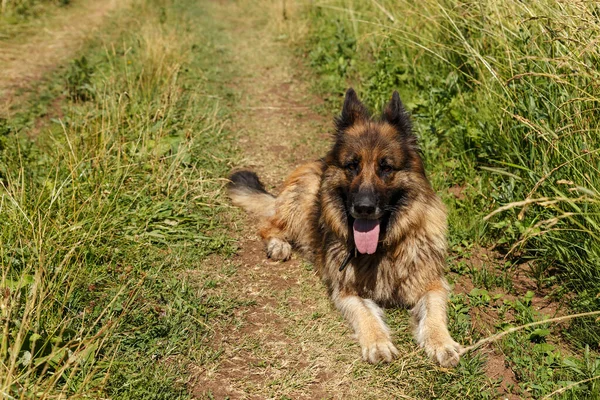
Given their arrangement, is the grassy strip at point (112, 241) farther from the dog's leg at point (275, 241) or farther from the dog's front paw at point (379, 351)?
the dog's front paw at point (379, 351)

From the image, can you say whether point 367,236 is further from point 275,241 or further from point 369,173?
point 275,241

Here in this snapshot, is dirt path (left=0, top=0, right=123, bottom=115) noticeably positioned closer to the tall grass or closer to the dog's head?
the dog's head

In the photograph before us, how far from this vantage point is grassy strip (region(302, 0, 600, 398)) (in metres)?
3.21

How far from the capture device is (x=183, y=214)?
4664mm

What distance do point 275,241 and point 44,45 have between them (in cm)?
694

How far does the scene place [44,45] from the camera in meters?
9.15

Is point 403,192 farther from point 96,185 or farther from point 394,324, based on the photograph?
point 96,185

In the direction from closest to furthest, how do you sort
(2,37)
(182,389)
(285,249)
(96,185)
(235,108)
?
(182,389)
(96,185)
(285,249)
(235,108)
(2,37)

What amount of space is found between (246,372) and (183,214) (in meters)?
1.88

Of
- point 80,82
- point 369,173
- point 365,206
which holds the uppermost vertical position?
point 369,173

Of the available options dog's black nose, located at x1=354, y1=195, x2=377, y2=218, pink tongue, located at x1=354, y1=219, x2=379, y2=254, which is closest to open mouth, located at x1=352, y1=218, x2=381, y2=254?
pink tongue, located at x1=354, y1=219, x2=379, y2=254

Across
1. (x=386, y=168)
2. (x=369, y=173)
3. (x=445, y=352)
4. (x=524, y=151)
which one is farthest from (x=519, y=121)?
(x=445, y=352)

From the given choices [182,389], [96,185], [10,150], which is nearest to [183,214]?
[96,185]

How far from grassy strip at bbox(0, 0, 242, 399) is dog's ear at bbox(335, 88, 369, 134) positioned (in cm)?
149
